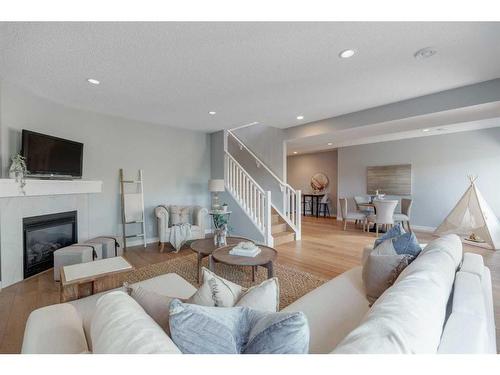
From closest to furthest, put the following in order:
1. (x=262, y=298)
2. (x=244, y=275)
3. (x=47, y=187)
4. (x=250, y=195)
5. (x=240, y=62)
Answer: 1. (x=262, y=298)
2. (x=240, y=62)
3. (x=244, y=275)
4. (x=47, y=187)
5. (x=250, y=195)

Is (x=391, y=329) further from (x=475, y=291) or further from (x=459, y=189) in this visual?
(x=459, y=189)

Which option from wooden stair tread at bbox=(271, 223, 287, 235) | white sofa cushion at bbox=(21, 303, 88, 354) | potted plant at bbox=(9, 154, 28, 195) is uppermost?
potted plant at bbox=(9, 154, 28, 195)

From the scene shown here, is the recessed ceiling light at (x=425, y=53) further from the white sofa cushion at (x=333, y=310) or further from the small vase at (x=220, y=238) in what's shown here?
the small vase at (x=220, y=238)

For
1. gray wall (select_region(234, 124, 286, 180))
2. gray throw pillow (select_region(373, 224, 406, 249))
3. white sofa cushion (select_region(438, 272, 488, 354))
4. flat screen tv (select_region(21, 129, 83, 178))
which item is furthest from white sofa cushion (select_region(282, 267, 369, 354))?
gray wall (select_region(234, 124, 286, 180))

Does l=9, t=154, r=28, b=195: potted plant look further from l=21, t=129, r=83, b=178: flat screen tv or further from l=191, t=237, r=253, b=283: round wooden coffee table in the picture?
l=191, t=237, r=253, b=283: round wooden coffee table

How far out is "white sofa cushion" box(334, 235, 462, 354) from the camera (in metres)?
0.63

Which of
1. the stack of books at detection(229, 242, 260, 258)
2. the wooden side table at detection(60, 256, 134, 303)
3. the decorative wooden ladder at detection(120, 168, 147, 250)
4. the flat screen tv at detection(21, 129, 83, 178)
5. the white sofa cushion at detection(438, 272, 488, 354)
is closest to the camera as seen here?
the white sofa cushion at detection(438, 272, 488, 354)

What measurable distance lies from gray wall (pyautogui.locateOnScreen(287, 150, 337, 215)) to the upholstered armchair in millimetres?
5063

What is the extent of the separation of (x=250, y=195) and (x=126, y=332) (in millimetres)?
3763

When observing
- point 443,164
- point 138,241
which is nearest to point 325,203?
point 443,164

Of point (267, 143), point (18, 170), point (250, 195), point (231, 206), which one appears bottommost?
point (231, 206)

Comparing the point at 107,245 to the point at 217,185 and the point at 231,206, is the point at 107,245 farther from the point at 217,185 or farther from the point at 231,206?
the point at 231,206

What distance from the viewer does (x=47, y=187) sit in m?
2.95
